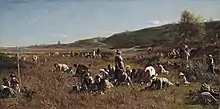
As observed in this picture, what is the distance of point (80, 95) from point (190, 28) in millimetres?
1720

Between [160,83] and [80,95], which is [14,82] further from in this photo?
[160,83]

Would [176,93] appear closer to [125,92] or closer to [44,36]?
[125,92]

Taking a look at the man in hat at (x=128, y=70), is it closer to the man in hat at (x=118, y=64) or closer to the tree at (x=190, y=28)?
the man in hat at (x=118, y=64)

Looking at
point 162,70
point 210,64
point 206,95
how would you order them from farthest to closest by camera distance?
point 162,70
point 210,64
point 206,95

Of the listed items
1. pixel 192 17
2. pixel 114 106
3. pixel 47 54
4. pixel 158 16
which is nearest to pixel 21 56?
pixel 47 54

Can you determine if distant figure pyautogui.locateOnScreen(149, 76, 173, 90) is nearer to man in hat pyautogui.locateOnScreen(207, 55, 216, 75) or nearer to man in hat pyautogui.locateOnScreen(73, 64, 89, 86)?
man in hat pyautogui.locateOnScreen(207, 55, 216, 75)

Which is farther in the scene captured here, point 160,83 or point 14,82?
point 14,82

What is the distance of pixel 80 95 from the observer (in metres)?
5.43

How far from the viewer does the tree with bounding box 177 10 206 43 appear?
5.20 m

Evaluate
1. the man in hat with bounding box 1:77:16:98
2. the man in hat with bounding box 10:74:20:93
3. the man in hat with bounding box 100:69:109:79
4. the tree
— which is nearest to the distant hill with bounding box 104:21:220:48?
the tree

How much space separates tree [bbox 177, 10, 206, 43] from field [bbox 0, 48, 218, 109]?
1.71ft

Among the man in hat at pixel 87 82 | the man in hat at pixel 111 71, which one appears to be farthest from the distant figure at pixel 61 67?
the man in hat at pixel 111 71

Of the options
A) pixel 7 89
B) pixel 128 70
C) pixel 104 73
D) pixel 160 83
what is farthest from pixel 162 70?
pixel 7 89

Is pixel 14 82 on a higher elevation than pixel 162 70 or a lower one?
lower
